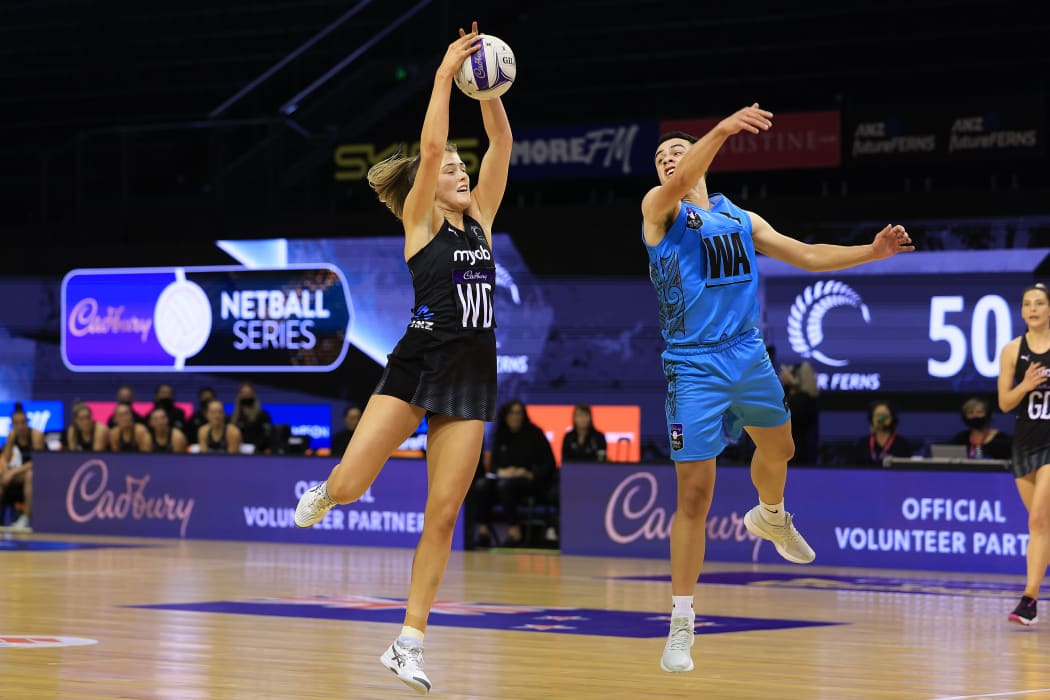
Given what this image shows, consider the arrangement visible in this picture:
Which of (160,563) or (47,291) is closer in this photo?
(160,563)

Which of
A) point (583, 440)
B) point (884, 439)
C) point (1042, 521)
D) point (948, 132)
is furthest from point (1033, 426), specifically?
point (948, 132)

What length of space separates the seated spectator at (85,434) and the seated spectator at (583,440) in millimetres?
6019

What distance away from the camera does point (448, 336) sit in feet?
22.1

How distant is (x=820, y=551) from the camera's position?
15750 mm

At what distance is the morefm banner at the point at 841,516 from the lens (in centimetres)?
1488

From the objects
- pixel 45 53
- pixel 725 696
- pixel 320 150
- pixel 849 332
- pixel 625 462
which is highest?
pixel 45 53

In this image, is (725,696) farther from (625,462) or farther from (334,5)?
(334,5)

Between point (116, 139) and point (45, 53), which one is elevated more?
point (45, 53)

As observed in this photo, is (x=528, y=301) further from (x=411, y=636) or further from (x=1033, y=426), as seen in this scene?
(x=411, y=636)

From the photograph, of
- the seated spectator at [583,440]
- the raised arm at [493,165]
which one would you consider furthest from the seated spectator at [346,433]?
the raised arm at [493,165]

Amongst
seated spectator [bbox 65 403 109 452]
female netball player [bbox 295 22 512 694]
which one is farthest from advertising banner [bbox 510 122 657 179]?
female netball player [bbox 295 22 512 694]

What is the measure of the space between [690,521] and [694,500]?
0.32 feet

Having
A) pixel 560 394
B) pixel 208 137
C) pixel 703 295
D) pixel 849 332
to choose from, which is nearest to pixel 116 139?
pixel 208 137

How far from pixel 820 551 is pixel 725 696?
888cm
